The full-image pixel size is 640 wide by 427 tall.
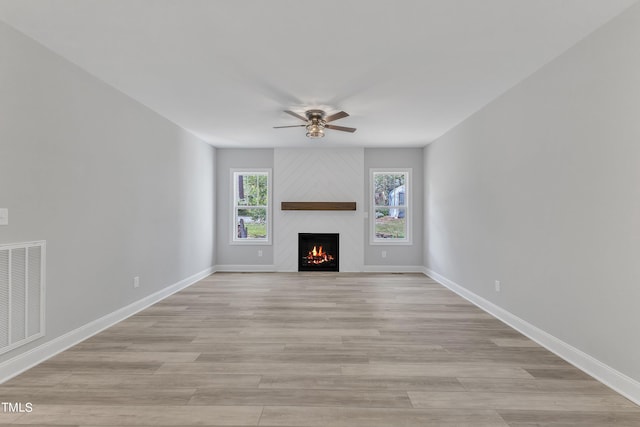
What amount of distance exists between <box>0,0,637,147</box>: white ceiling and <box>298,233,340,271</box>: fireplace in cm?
317

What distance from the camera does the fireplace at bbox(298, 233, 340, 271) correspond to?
22.3 feet

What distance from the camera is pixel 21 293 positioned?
7.93 ft

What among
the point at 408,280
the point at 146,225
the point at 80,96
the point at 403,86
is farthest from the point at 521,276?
the point at 80,96

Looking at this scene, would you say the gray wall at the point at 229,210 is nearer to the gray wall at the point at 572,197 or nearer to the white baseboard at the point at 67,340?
the white baseboard at the point at 67,340

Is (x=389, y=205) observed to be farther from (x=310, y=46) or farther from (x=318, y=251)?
(x=310, y=46)

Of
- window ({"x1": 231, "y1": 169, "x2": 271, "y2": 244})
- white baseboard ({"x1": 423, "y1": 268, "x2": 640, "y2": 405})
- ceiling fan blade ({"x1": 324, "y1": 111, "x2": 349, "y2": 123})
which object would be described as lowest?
white baseboard ({"x1": 423, "y1": 268, "x2": 640, "y2": 405})

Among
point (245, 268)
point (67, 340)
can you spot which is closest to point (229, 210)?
point (245, 268)

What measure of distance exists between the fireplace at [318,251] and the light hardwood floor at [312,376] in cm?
286

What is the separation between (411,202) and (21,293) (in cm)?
590

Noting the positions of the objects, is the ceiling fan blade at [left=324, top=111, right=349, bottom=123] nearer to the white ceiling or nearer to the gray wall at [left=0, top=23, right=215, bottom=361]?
the white ceiling

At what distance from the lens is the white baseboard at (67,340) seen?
7.69 feet

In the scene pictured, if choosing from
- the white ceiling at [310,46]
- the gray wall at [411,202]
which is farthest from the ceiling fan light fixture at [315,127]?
the gray wall at [411,202]

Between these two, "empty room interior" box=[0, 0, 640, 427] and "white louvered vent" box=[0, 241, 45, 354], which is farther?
"white louvered vent" box=[0, 241, 45, 354]

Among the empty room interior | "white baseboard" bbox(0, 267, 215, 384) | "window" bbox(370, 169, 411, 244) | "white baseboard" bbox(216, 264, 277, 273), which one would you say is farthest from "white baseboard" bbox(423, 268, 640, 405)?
"white baseboard" bbox(0, 267, 215, 384)
